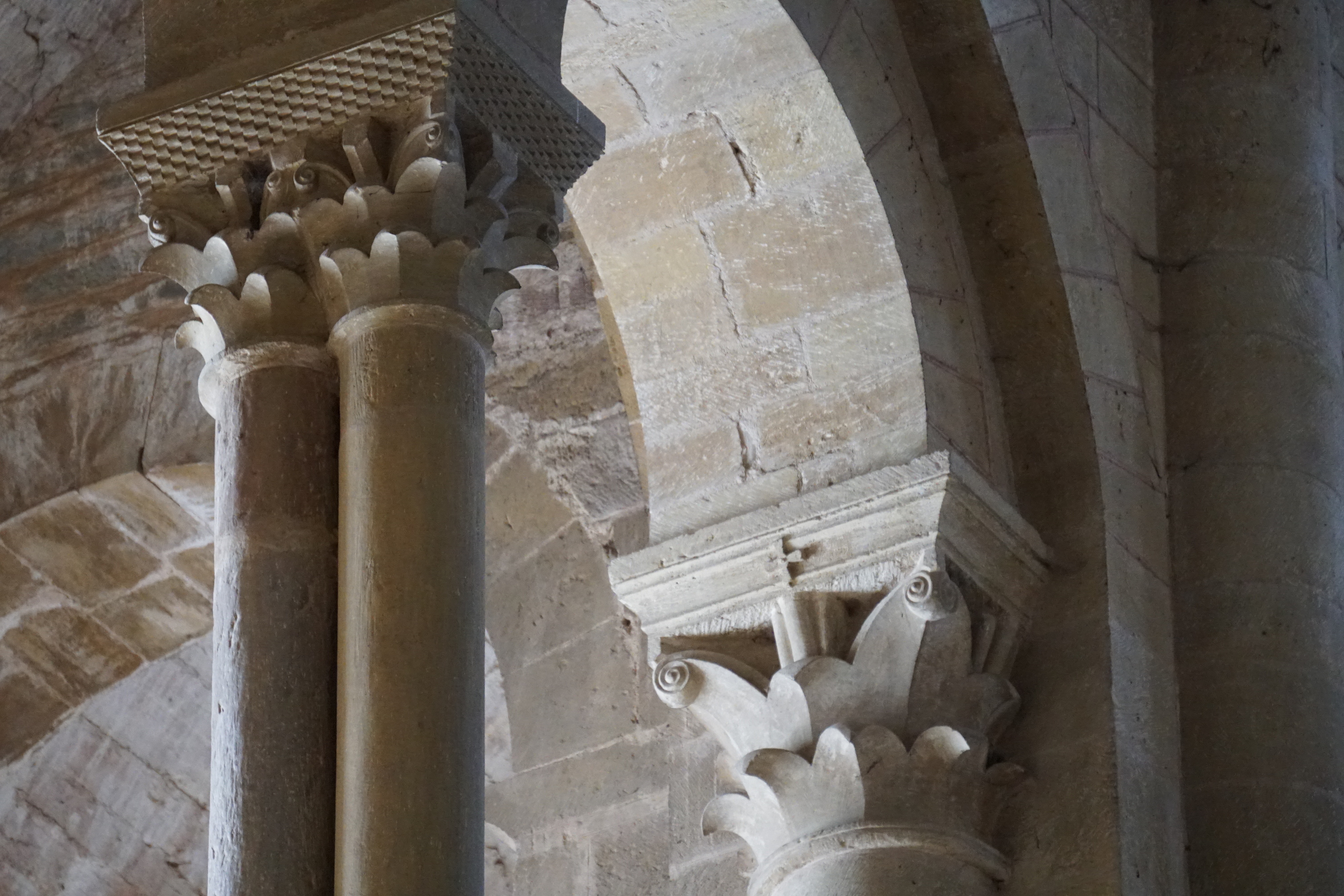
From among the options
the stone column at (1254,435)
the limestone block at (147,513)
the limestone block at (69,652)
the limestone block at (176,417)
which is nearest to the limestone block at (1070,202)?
the stone column at (1254,435)

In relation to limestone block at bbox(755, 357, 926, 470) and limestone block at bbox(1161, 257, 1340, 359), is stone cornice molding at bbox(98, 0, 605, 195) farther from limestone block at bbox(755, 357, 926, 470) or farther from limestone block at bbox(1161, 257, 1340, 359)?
limestone block at bbox(1161, 257, 1340, 359)

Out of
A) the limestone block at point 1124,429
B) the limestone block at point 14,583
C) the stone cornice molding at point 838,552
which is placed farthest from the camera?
the limestone block at point 14,583

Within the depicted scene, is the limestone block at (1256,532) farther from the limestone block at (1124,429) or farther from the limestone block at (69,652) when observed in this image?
the limestone block at (69,652)

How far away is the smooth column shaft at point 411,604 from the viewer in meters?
2.84

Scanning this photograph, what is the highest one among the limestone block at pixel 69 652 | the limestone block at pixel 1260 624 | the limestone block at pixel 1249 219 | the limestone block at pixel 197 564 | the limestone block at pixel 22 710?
the limestone block at pixel 197 564

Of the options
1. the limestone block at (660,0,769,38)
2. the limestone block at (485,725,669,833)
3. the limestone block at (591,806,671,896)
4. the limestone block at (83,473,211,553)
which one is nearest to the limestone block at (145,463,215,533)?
the limestone block at (83,473,211,553)

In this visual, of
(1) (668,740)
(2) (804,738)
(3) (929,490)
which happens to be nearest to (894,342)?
(3) (929,490)

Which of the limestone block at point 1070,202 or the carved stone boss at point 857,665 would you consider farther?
the limestone block at point 1070,202

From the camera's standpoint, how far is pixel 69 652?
579 centimetres

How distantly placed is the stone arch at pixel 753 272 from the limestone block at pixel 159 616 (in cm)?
197

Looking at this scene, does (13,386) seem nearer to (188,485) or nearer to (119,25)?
(188,485)

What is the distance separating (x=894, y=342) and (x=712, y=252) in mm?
371

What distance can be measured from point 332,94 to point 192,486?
2.44 meters

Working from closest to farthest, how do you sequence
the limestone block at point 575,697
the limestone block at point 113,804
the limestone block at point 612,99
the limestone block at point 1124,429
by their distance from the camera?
1. the limestone block at point 612,99
2. the limestone block at point 1124,429
3. the limestone block at point 575,697
4. the limestone block at point 113,804
